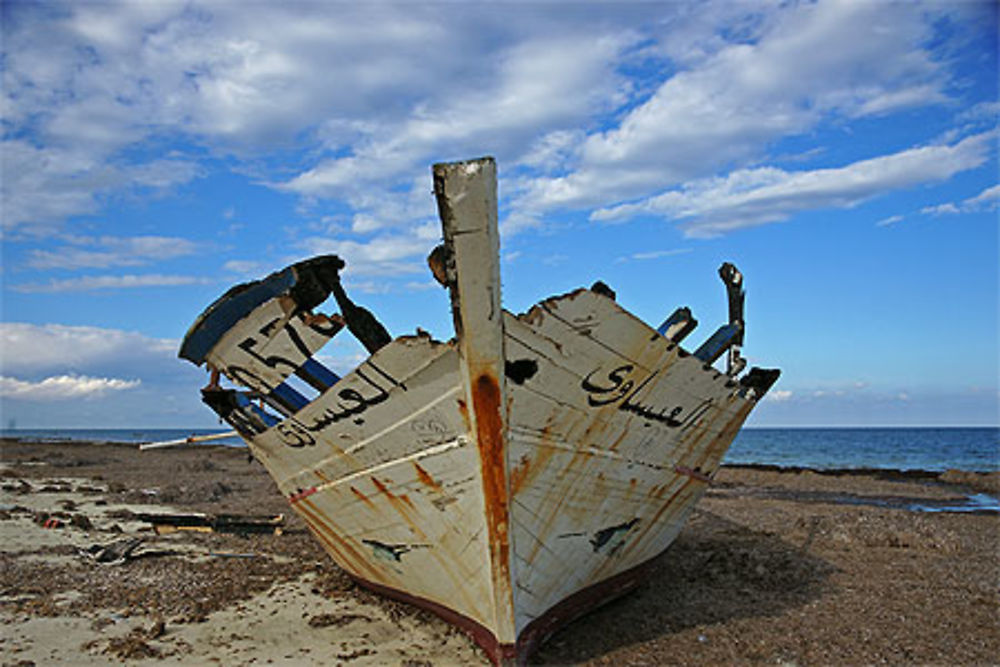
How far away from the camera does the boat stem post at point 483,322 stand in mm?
3244

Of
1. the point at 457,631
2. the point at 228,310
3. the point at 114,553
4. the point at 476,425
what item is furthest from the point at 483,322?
the point at 114,553

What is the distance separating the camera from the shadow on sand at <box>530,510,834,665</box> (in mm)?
4785

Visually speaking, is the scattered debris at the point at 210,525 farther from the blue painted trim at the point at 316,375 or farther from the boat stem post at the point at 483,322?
the boat stem post at the point at 483,322

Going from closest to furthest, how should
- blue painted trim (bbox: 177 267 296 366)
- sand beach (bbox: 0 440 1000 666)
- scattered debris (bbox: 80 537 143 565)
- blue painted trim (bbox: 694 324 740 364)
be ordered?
blue painted trim (bbox: 177 267 296 366) → sand beach (bbox: 0 440 1000 666) → blue painted trim (bbox: 694 324 740 364) → scattered debris (bbox: 80 537 143 565)

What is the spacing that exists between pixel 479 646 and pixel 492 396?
197 centimetres

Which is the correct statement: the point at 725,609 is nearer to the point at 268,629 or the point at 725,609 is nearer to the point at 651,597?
the point at 651,597

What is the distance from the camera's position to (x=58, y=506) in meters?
11.8

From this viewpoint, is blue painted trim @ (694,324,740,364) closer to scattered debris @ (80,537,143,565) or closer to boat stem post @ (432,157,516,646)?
boat stem post @ (432,157,516,646)

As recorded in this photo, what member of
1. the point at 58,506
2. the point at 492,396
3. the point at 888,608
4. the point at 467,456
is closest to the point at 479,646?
the point at 467,456

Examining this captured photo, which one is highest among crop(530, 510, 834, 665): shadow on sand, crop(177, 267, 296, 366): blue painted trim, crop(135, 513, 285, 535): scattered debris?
crop(177, 267, 296, 366): blue painted trim

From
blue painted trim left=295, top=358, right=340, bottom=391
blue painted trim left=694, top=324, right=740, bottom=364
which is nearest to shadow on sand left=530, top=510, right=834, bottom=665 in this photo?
blue painted trim left=694, top=324, right=740, bottom=364

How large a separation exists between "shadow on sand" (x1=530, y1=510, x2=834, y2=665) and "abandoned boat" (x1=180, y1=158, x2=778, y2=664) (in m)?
0.25

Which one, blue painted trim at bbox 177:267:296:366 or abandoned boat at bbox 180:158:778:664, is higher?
blue painted trim at bbox 177:267:296:366

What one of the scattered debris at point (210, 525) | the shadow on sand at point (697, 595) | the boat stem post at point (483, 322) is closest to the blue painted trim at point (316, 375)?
the boat stem post at point (483, 322)
